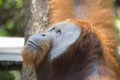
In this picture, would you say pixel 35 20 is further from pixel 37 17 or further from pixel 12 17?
pixel 12 17

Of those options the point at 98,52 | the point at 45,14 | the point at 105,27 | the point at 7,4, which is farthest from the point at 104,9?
the point at 7,4

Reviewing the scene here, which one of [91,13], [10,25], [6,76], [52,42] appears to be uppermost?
[91,13]

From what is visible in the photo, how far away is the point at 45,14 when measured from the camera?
444 centimetres

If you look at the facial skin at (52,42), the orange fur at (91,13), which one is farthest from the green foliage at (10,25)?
the facial skin at (52,42)

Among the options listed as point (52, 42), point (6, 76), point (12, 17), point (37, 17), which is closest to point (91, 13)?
point (37, 17)

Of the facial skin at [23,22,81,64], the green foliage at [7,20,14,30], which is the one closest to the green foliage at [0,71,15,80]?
the green foliage at [7,20,14,30]

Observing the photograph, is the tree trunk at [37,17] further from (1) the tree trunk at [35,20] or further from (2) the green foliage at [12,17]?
(2) the green foliage at [12,17]

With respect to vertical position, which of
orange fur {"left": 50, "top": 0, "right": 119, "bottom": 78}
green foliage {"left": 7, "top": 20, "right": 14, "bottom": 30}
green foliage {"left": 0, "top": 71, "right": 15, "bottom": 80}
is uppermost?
orange fur {"left": 50, "top": 0, "right": 119, "bottom": 78}

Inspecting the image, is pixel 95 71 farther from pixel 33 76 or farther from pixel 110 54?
pixel 33 76

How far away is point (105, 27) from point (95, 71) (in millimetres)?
737

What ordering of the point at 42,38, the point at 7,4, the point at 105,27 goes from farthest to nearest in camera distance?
the point at 7,4 → the point at 105,27 → the point at 42,38

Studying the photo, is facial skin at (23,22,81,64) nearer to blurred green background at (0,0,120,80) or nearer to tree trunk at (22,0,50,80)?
tree trunk at (22,0,50,80)

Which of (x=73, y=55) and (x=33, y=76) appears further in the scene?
(x=33, y=76)

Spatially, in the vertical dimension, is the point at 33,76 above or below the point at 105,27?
below
